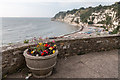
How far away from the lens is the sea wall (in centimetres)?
317

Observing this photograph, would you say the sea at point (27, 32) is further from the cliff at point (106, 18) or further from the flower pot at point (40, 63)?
the flower pot at point (40, 63)

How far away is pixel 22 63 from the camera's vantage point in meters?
3.53

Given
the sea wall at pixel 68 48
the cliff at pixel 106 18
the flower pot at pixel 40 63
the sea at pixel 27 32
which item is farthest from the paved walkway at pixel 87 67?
the cliff at pixel 106 18

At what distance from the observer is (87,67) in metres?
3.62

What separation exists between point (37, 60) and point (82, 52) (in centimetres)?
257

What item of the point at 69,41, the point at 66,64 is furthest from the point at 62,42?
the point at 66,64

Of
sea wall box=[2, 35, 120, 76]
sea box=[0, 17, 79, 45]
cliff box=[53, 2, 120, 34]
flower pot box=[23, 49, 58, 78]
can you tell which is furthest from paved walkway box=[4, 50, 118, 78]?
cliff box=[53, 2, 120, 34]

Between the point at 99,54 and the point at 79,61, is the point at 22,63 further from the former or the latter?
the point at 99,54

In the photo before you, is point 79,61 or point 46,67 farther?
point 79,61

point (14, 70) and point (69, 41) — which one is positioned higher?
point (69, 41)

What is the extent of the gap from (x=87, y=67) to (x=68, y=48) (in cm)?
119

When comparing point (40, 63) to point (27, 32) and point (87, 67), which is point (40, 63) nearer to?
point (87, 67)

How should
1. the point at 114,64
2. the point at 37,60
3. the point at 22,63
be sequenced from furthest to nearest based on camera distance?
the point at 114,64, the point at 22,63, the point at 37,60

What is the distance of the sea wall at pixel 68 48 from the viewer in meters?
3.17
